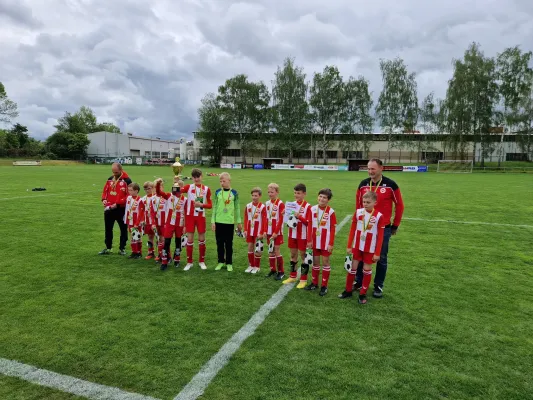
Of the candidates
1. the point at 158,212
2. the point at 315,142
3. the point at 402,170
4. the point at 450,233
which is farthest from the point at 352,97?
the point at 158,212

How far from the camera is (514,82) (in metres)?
50.4

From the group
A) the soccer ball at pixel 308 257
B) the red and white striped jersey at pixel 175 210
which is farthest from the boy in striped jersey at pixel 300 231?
the red and white striped jersey at pixel 175 210

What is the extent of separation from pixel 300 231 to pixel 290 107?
206ft

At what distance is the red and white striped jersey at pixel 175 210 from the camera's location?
6664 mm

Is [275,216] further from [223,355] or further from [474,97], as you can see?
[474,97]

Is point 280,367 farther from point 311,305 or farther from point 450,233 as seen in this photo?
point 450,233

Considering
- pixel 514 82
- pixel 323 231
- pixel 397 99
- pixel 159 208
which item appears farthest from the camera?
pixel 397 99

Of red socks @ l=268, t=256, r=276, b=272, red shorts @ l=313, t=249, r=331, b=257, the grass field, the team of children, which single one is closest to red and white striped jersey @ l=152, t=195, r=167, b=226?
the team of children

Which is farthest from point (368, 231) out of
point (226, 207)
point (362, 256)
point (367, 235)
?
point (226, 207)

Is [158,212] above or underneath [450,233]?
above

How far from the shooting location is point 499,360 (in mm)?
3775

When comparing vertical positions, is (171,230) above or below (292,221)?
below

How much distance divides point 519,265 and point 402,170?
5012cm

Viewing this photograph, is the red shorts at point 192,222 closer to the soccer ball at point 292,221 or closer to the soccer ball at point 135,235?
the soccer ball at point 135,235
